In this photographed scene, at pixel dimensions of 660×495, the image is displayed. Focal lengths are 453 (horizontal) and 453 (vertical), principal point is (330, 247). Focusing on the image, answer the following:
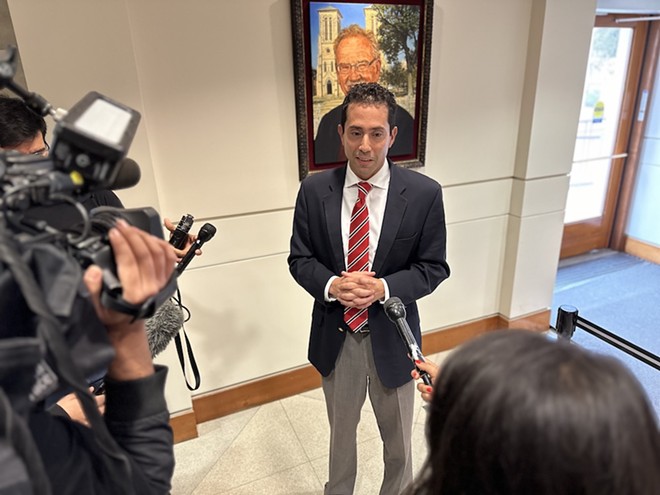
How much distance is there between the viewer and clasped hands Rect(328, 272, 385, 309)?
1478mm

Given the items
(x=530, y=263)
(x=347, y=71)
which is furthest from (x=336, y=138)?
(x=530, y=263)

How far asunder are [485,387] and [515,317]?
8.80 ft

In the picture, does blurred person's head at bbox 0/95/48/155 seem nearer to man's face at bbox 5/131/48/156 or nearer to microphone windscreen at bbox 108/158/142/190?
man's face at bbox 5/131/48/156

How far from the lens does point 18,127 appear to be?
134 centimetres

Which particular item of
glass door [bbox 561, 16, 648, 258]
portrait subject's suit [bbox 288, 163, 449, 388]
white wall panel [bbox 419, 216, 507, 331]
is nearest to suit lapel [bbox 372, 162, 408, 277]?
portrait subject's suit [bbox 288, 163, 449, 388]

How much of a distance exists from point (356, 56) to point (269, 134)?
0.57 metres

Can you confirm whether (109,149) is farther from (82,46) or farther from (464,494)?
(82,46)

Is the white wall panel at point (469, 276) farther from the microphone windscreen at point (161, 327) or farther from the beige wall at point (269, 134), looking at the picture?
the microphone windscreen at point (161, 327)

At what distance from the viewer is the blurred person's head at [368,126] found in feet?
4.99

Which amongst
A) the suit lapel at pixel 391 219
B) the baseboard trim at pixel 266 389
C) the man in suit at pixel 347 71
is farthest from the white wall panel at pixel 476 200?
the suit lapel at pixel 391 219

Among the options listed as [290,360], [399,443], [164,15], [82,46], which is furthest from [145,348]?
[290,360]

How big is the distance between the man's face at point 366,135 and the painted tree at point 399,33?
0.87 m

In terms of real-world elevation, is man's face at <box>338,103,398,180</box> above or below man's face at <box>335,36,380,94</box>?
below

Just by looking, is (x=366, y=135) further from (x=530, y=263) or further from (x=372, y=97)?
(x=530, y=263)
